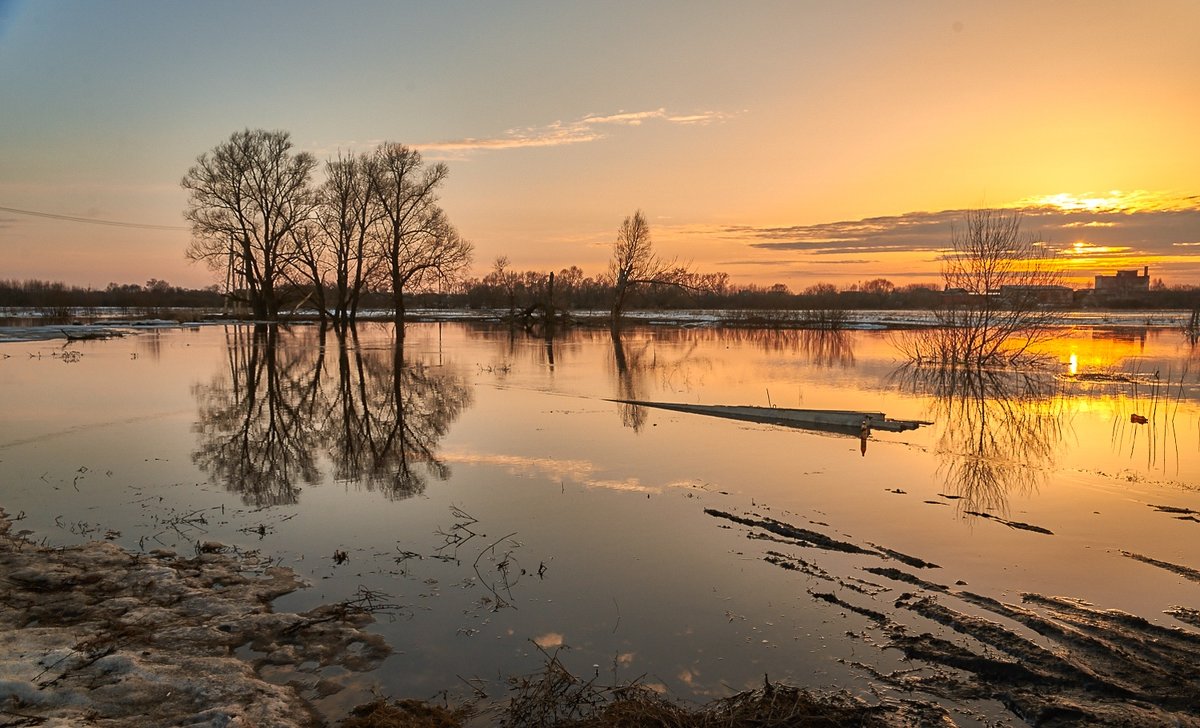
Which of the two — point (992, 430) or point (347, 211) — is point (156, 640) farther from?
point (347, 211)

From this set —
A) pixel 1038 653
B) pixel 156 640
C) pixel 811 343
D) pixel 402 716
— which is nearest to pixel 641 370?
pixel 811 343

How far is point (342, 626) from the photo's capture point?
5.01 meters

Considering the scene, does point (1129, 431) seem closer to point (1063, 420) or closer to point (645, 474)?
point (1063, 420)

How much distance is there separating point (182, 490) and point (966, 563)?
339 inches

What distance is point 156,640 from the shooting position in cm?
465

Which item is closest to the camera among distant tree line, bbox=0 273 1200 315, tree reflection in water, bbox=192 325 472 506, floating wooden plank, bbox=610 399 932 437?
tree reflection in water, bbox=192 325 472 506

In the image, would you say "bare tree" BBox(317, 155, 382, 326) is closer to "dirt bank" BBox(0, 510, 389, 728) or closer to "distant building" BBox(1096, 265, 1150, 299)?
"dirt bank" BBox(0, 510, 389, 728)

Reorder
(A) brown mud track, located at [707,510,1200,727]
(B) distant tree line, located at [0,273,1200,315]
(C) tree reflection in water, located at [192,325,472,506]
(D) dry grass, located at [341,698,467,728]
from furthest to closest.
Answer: (B) distant tree line, located at [0,273,1200,315] < (C) tree reflection in water, located at [192,325,472,506] < (A) brown mud track, located at [707,510,1200,727] < (D) dry grass, located at [341,698,467,728]

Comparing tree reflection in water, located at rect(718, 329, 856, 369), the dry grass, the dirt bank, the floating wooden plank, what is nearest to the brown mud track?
the dry grass

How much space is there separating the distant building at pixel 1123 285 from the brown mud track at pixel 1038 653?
107 meters

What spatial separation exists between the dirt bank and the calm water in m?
0.39

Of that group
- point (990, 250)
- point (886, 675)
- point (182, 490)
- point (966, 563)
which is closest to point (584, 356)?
point (990, 250)

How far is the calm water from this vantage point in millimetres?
5004

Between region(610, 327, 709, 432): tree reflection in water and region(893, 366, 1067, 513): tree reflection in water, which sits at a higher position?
region(610, 327, 709, 432): tree reflection in water
